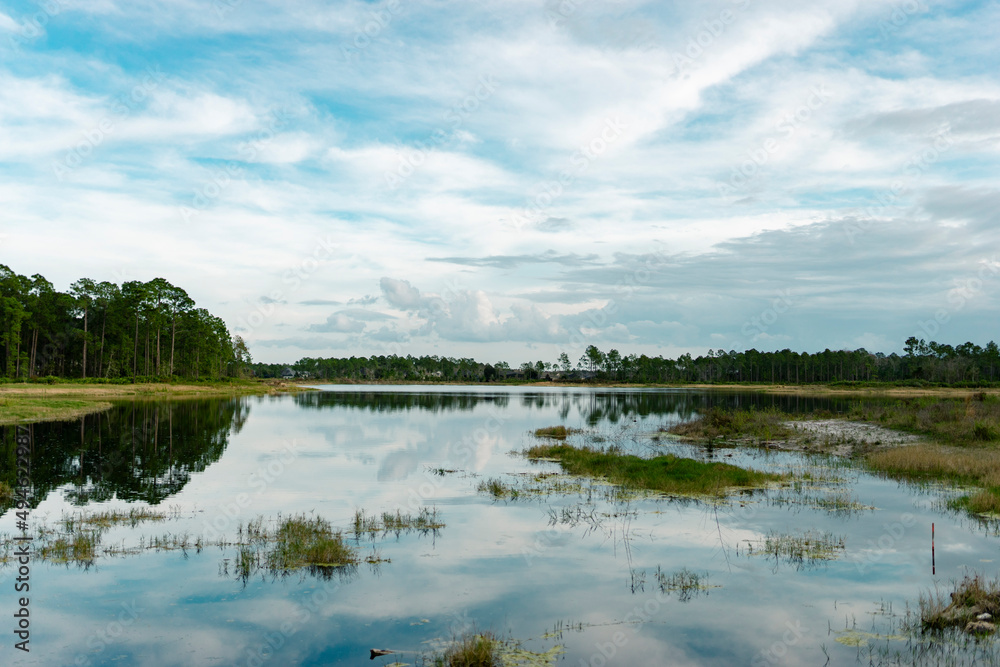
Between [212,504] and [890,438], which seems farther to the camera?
[890,438]

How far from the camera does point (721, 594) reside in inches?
561

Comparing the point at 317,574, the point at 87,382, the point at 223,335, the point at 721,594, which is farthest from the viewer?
the point at 223,335

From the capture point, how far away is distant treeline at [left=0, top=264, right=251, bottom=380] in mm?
96250

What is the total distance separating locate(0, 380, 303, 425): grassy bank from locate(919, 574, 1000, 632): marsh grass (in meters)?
55.8

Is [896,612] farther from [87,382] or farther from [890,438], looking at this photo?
[87,382]

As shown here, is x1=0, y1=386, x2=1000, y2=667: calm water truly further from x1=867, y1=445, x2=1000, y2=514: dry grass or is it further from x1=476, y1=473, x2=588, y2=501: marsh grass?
x1=867, y1=445, x2=1000, y2=514: dry grass

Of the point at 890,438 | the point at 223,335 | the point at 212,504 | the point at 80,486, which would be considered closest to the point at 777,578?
the point at 212,504

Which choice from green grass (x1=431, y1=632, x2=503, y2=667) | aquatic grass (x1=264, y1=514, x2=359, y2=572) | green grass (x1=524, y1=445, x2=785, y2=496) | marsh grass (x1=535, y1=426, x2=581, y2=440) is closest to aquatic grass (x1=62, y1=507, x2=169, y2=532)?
aquatic grass (x1=264, y1=514, x2=359, y2=572)

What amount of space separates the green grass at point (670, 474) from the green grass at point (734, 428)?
56.3ft

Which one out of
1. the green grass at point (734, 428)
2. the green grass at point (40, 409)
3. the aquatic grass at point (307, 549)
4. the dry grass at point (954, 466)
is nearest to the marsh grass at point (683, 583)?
the aquatic grass at point (307, 549)

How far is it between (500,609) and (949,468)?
2739 cm

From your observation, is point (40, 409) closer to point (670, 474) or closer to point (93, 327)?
point (670, 474)

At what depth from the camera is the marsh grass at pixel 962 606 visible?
1221cm

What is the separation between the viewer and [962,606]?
12.8 metres
